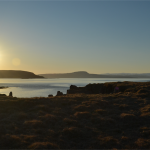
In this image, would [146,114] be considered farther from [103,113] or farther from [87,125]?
[87,125]

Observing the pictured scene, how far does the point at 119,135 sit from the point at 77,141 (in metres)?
2.79

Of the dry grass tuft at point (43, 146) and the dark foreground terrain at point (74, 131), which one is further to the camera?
the dark foreground terrain at point (74, 131)

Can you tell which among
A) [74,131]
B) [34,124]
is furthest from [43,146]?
[34,124]

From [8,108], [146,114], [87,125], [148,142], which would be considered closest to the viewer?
[148,142]

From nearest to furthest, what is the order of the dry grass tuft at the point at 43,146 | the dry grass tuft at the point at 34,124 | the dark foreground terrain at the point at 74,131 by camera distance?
the dry grass tuft at the point at 43,146, the dark foreground terrain at the point at 74,131, the dry grass tuft at the point at 34,124

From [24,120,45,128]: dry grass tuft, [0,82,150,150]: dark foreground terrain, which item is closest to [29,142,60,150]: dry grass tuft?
[0,82,150,150]: dark foreground terrain

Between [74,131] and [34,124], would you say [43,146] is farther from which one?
[34,124]

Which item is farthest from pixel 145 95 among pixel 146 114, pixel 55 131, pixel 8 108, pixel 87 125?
pixel 8 108

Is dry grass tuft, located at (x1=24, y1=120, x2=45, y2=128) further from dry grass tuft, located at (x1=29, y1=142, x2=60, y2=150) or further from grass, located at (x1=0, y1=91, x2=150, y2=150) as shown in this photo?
dry grass tuft, located at (x1=29, y1=142, x2=60, y2=150)

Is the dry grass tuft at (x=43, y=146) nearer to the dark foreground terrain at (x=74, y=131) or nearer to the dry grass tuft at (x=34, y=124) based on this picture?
the dark foreground terrain at (x=74, y=131)

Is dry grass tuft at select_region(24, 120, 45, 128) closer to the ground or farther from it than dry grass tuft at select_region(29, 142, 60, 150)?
farther from it

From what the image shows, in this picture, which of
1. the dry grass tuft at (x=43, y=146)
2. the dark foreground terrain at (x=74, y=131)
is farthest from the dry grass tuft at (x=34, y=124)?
the dry grass tuft at (x=43, y=146)

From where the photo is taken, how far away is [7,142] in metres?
9.10

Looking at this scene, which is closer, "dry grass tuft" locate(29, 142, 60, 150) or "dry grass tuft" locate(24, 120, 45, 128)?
"dry grass tuft" locate(29, 142, 60, 150)
